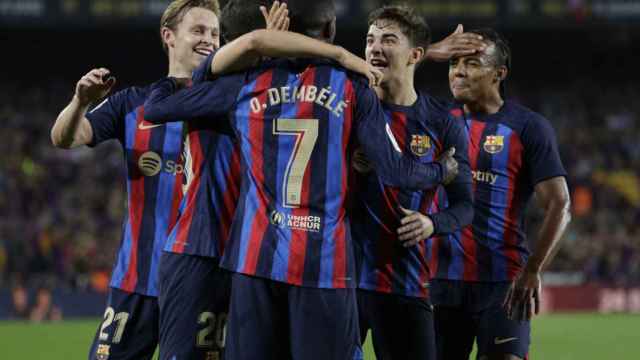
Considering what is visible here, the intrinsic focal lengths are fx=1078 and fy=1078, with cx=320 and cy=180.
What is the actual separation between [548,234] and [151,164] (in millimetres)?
2137

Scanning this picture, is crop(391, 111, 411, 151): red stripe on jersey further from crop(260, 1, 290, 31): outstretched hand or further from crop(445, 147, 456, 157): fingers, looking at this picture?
crop(260, 1, 290, 31): outstretched hand

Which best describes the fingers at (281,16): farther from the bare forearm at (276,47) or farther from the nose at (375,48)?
the nose at (375,48)

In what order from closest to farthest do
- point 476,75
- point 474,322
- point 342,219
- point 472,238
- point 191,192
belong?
point 342,219 → point 191,192 → point 474,322 → point 472,238 → point 476,75

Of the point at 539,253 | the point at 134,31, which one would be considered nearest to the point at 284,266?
the point at 539,253

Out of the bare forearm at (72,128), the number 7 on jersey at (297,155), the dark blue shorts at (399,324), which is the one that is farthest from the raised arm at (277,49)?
the dark blue shorts at (399,324)

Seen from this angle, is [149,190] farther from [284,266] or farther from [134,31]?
[134,31]

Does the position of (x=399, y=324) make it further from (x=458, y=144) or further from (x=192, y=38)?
(x=192, y=38)

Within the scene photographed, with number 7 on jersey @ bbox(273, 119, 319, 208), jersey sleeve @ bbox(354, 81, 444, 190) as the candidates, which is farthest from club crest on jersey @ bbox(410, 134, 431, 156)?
number 7 on jersey @ bbox(273, 119, 319, 208)

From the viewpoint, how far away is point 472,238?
19.7ft

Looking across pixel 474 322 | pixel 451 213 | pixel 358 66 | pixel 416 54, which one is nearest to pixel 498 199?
pixel 474 322

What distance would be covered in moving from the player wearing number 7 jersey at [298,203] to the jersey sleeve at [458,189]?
0.81 m

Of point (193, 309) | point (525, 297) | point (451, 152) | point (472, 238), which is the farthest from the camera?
point (472, 238)

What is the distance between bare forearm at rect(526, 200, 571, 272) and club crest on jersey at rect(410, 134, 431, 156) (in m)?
1.03

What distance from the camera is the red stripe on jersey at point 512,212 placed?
19.7ft
